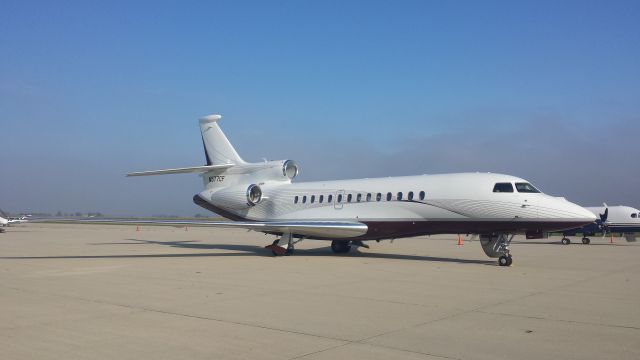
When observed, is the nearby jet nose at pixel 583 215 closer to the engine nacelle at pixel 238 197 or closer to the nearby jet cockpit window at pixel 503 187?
the nearby jet cockpit window at pixel 503 187

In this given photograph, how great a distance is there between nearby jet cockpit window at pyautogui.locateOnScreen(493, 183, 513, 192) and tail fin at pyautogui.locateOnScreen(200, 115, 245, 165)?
39.1 feet

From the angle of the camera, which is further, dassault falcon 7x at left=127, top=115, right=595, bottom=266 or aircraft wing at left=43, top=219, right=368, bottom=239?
aircraft wing at left=43, top=219, right=368, bottom=239

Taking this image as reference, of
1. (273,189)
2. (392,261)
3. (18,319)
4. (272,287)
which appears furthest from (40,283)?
(273,189)

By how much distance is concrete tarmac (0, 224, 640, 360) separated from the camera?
19.0 feet

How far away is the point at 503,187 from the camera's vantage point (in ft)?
54.5

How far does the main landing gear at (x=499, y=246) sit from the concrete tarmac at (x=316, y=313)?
153 cm

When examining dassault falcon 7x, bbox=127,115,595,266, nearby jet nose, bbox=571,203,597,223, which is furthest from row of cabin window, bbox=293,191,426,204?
nearby jet nose, bbox=571,203,597,223

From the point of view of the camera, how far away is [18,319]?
24.3 ft

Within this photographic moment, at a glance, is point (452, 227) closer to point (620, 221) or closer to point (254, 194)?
point (254, 194)

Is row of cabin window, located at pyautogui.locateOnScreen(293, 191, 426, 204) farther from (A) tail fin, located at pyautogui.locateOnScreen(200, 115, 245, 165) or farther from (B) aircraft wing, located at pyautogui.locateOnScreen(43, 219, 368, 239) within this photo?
(A) tail fin, located at pyautogui.locateOnScreen(200, 115, 245, 165)

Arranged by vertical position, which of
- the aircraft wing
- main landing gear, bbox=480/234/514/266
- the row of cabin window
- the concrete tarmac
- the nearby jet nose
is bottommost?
the concrete tarmac

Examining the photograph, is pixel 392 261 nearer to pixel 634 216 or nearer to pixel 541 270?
pixel 541 270

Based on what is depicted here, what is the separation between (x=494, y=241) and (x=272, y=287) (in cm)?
922

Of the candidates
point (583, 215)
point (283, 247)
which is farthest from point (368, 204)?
point (583, 215)
